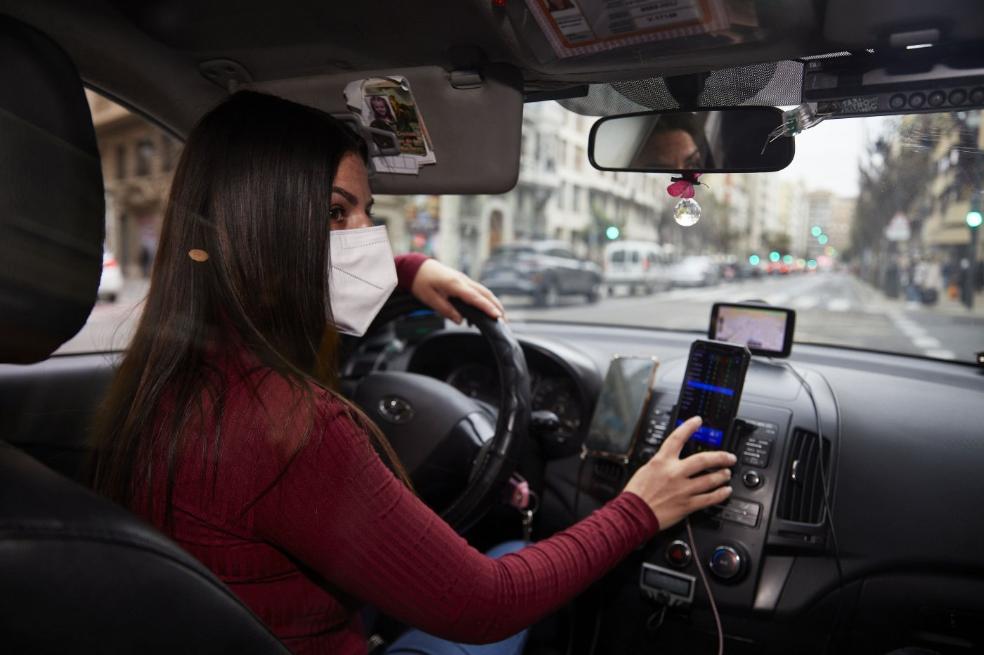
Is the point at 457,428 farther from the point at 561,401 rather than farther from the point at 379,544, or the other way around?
the point at 379,544

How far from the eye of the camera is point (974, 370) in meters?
2.27

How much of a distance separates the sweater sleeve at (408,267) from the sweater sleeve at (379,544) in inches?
41.1

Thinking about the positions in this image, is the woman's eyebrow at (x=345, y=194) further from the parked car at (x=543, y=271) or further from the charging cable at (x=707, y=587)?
the parked car at (x=543, y=271)

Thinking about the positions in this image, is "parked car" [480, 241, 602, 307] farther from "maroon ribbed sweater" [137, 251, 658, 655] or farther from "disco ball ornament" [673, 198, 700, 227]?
"maroon ribbed sweater" [137, 251, 658, 655]

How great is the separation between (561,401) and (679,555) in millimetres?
730

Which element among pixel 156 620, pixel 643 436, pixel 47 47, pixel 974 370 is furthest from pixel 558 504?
pixel 47 47

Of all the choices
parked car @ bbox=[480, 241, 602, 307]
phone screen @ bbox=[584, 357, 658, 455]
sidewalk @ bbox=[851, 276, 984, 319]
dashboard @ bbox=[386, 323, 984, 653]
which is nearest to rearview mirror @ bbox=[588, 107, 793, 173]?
phone screen @ bbox=[584, 357, 658, 455]

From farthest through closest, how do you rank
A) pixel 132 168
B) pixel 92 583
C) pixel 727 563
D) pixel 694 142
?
1. pixel 132 168
2. pixel 727 563
3. pixel 694 142
4. pixel 92 583

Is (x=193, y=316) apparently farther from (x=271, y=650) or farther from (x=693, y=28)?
(x=693, y=28)

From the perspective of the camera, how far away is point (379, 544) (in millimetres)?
1000

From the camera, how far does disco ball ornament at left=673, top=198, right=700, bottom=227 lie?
1812 millimetres

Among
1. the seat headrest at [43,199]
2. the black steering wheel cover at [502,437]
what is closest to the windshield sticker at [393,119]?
the black steering wheel cover at [502,437]

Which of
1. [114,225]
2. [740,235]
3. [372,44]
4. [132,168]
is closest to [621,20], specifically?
[372,44]

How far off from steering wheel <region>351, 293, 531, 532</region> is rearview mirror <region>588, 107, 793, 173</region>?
56cm
